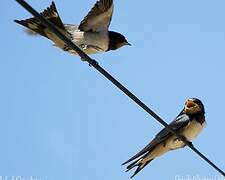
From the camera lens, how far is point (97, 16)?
179 inches

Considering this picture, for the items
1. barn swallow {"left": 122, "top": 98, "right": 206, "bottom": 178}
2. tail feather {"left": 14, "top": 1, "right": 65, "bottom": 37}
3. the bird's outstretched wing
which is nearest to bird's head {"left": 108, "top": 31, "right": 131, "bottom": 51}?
the bird's outstretched wing

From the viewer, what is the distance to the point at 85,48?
436cm

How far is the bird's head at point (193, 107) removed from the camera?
16.7ft

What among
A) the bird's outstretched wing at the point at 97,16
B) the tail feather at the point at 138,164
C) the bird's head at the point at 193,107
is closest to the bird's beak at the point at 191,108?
the bird's head at the point at 193,107

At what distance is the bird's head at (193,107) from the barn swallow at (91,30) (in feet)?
2.76

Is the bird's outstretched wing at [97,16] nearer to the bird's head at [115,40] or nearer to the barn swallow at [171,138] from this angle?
the bird's head at [115,40]

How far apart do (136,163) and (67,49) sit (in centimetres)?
98

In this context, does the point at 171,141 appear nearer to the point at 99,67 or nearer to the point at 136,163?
the point at 136,163

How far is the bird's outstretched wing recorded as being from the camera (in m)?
4.51

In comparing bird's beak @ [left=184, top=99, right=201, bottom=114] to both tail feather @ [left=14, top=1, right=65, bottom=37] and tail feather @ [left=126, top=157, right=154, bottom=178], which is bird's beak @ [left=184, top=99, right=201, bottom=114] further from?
tail feather @ [left=14, top=1, right=65, bottom=37]

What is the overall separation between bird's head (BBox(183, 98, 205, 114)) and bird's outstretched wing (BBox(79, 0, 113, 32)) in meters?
1.07

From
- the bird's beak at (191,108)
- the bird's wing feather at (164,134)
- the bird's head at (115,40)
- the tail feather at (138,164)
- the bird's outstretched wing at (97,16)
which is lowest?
the tail feather at (138,164)

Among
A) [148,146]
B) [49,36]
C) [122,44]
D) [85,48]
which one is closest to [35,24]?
[49,36]

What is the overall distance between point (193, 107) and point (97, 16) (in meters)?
1.17
